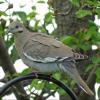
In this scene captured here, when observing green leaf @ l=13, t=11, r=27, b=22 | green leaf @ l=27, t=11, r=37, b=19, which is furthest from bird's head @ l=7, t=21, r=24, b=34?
green leaf @ l=27, t=11, r=37, b=19

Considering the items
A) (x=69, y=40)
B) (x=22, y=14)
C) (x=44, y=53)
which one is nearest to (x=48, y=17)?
(x=22, y=14)

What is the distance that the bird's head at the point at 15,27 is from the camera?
121 inches

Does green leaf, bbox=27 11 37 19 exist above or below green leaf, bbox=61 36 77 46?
above

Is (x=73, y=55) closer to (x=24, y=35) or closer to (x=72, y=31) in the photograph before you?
(x=24, y=35)

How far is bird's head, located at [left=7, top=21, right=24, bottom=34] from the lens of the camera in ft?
10.1

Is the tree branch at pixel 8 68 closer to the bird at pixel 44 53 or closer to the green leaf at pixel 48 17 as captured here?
the bird at pixel 44 53

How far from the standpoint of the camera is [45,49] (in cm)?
320

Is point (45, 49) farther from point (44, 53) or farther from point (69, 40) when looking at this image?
point (69, 40)

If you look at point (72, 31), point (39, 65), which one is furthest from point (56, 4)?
point (39, 65)

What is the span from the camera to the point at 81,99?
366cm

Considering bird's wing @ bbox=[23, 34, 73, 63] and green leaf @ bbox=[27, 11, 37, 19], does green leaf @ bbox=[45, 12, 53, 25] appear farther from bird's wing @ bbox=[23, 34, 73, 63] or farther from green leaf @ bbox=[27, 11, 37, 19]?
bird's wing @ bbox=[23, 34, 73, 63]

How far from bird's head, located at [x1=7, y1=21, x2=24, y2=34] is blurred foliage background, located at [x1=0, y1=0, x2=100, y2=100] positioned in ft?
0.47

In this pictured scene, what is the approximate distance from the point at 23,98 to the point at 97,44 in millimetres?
644

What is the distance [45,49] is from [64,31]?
0.92 metres
